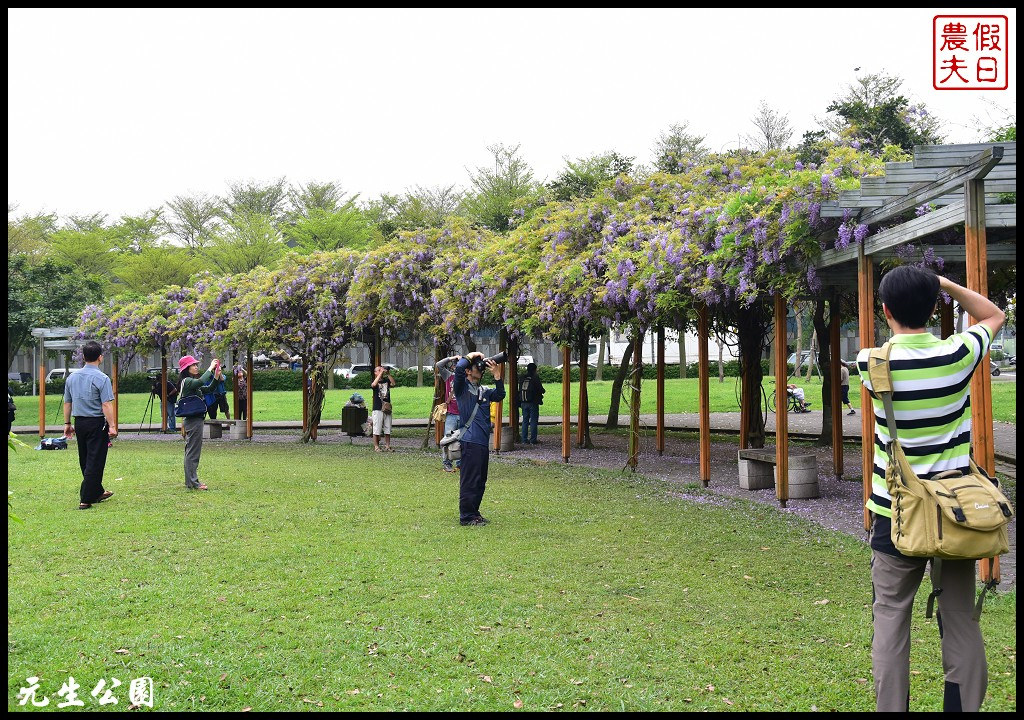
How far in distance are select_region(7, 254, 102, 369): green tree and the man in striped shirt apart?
28263 millimetres

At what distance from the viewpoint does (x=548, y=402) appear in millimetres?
30422

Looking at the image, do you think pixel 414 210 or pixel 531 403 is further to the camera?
pixel 414 210

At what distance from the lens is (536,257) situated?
51.1 feet

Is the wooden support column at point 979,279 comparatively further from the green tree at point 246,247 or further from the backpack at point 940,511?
the green tree at point 246,247

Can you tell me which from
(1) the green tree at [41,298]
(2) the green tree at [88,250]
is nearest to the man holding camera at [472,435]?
(1) the green tree at [41,298]

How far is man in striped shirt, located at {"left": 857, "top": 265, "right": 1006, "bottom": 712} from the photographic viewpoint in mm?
3348

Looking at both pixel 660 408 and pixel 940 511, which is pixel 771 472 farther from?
pixel 940 511

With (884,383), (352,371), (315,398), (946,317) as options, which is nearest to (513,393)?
(315,398)

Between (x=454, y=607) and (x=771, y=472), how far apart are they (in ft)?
22.6

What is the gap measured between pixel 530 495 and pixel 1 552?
8.24 meters

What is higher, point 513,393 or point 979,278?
point 979,278

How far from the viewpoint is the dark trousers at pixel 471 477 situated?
9102 millimetres

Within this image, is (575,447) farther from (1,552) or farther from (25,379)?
(25,379)

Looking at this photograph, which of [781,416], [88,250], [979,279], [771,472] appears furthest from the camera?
[88,250]
